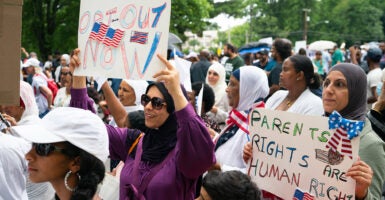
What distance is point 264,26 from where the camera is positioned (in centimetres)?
7775

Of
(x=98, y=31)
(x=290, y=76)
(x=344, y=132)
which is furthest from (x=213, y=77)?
(x=344, y=132)

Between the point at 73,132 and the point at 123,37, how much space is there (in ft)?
3.62

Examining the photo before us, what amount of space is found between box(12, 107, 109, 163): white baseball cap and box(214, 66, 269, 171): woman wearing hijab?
1.49 metres

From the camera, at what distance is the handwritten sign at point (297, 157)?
325 cm

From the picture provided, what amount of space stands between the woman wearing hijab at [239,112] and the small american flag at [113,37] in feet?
3.83

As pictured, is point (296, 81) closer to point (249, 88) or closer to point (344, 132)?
point (249, 88)

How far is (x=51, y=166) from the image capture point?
294cm

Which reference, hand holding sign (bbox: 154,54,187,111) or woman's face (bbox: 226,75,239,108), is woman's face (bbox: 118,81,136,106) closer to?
woman's face (bbox: 226,75,239,108)

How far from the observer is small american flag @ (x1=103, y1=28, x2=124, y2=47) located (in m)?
3.87

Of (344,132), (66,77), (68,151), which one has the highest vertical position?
(344,132)

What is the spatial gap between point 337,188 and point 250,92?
2016mm

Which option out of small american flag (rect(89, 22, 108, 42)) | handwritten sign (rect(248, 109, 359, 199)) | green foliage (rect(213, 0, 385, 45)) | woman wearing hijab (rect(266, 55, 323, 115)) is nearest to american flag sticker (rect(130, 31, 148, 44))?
small american flag (rect(89, 22, 108, 42))

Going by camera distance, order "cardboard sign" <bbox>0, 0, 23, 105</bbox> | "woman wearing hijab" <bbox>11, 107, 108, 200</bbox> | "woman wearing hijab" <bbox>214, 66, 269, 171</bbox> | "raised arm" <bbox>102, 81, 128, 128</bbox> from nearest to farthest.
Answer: "cardboard sign" <bbox>0, 0, 23, 105</bbox>
"woman wearing hijab" <bbox>11, 107, 108, 200</bbox>
"woman wearing hijab" <bbox>214, 66, 269, 171</bbox>
"raised arm" <bbox>102, 81, 128, 128</bbox>

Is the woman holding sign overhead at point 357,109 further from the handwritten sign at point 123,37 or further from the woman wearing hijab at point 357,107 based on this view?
the handwritten sign at point 123,37
